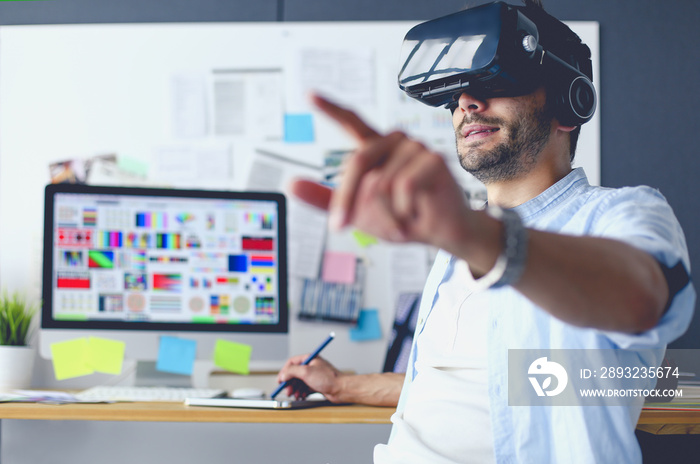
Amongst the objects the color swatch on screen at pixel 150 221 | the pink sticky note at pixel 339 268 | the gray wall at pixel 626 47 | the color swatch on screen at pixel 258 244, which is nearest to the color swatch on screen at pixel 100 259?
the color swatch on screen at pixel 150 221

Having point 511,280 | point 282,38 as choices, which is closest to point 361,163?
point 511,280

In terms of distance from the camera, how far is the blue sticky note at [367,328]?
1749mm

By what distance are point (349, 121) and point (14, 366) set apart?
1378mm

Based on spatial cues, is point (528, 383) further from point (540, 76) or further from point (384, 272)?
point (384, 272)

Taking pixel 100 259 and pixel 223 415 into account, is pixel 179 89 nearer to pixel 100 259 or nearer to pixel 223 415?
pixel 100 259

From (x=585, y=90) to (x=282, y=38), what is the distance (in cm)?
104

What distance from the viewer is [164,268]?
4.99 feet

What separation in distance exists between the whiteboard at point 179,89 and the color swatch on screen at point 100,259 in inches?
14.5

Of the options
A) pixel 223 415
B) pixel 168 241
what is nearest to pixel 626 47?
pixel 168 241

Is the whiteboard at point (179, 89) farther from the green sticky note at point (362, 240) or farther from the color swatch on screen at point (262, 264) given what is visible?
the color swatch on screen at point (262, 264)

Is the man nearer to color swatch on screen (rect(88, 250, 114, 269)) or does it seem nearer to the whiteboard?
color swatch on screen (rect(88, 250, 114, 269))

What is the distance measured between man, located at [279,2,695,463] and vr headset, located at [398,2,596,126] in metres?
0.02

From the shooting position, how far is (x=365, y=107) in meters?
1.82

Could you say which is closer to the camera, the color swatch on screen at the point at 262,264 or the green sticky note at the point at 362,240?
the color swatch on screen at the point at 262,264
